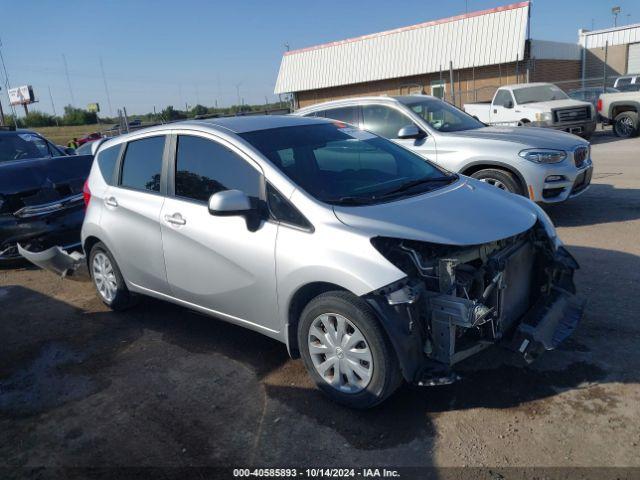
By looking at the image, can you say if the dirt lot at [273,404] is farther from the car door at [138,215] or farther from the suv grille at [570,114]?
the suv grille at [570,114]

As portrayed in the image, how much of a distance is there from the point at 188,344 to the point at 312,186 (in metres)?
1.89

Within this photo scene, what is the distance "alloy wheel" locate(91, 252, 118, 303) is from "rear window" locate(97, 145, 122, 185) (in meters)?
0.77

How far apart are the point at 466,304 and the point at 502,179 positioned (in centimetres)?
452

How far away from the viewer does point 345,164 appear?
418cm

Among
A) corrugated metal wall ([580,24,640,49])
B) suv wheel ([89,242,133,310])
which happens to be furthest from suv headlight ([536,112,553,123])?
corrugated metal wall ([580,24,640,49])

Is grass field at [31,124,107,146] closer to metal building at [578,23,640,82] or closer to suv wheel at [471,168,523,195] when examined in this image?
metal building at [578,23,640,82]

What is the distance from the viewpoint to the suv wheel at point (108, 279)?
16.7ft

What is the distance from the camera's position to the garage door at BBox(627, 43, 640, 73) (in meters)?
32.7

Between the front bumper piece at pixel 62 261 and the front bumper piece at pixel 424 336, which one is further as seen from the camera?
the front bumper piece at pixel 62 261

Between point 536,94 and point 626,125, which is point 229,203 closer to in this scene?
point 536,94

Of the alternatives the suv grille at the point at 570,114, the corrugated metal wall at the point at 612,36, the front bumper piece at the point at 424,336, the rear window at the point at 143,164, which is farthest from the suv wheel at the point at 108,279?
the corrugated metal wall at the point at 612,36

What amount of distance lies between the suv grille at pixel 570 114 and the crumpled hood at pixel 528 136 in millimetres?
8093

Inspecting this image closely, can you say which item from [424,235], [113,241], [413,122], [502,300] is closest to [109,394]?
[113,241]

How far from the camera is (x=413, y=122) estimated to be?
7.71 meters
